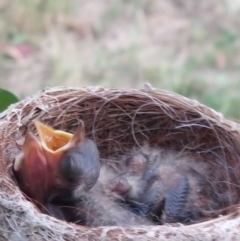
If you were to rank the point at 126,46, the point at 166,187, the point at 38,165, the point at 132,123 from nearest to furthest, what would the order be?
the point at 38,165 < the point at 166,187 < the point at 132,123 < the point at 126,46

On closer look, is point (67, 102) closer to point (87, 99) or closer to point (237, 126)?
point (87, 99)

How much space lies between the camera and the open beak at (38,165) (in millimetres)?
1158

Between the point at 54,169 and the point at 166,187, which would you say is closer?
the point at 54,169

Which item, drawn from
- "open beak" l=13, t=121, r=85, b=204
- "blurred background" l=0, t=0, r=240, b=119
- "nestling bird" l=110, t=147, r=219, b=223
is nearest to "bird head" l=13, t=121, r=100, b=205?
"open beak" l=13, t=121, r=85, b=204

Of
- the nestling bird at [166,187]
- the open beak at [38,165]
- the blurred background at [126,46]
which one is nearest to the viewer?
the open beak at [38,165]

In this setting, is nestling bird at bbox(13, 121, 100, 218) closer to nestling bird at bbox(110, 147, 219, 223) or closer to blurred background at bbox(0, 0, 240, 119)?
nestling bird at bbox(110, 147, 219, 223)

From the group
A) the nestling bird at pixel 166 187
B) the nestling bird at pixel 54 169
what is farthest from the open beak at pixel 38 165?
the nestling bird at pixel 166 187

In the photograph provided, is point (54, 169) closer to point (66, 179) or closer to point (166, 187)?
point (66, 179)

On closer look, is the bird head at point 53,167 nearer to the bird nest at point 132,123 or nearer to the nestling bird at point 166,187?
the bird nest at point 132,123

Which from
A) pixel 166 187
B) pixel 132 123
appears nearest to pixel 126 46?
pixel 132 123

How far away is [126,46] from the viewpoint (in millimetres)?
3170

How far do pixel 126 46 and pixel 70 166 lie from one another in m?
2.04

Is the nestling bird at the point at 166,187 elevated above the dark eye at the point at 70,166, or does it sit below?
below

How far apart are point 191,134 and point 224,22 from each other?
2.02 metres
